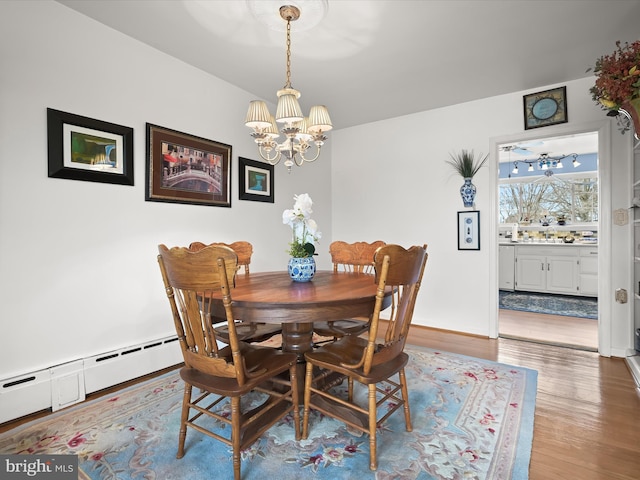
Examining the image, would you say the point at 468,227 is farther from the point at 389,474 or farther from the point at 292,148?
the point at 389,474

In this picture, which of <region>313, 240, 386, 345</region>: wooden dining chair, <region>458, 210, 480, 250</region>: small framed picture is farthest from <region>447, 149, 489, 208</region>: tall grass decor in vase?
<region>313, 240, 386, 345</region>: wooden dining chair

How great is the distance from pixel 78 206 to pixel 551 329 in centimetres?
487

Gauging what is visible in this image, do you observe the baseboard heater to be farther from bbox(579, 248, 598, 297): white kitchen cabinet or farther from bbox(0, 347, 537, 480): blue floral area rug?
bbox(579, 248, 598, 297): white kitchen cabinet

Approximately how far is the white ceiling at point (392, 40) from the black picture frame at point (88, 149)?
0.75 meters

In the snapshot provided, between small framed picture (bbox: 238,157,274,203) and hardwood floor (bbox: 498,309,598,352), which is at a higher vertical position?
small framed picture (bbox: 238,157,274,203)

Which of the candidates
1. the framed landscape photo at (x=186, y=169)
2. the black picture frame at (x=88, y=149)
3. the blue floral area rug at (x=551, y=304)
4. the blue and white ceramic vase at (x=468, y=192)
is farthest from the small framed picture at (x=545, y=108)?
the black picture frame at (x=88, y=149)

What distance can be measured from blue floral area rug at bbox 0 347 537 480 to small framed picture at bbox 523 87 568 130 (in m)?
2.61

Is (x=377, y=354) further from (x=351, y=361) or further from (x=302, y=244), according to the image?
(x=302, y=244)

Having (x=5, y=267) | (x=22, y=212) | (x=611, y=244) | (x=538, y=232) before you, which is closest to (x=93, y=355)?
(x=5, y=267)

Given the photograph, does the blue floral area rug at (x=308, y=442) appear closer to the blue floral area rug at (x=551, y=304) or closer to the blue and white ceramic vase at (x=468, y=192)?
the blue and white ceramic vase at (x=468, y=192)

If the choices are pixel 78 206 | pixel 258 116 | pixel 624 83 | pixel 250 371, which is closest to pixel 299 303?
pixel 250 371

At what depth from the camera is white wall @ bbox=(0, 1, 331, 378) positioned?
6.54ft

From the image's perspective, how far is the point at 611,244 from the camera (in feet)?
10.1

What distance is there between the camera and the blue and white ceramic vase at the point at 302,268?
214 cm
